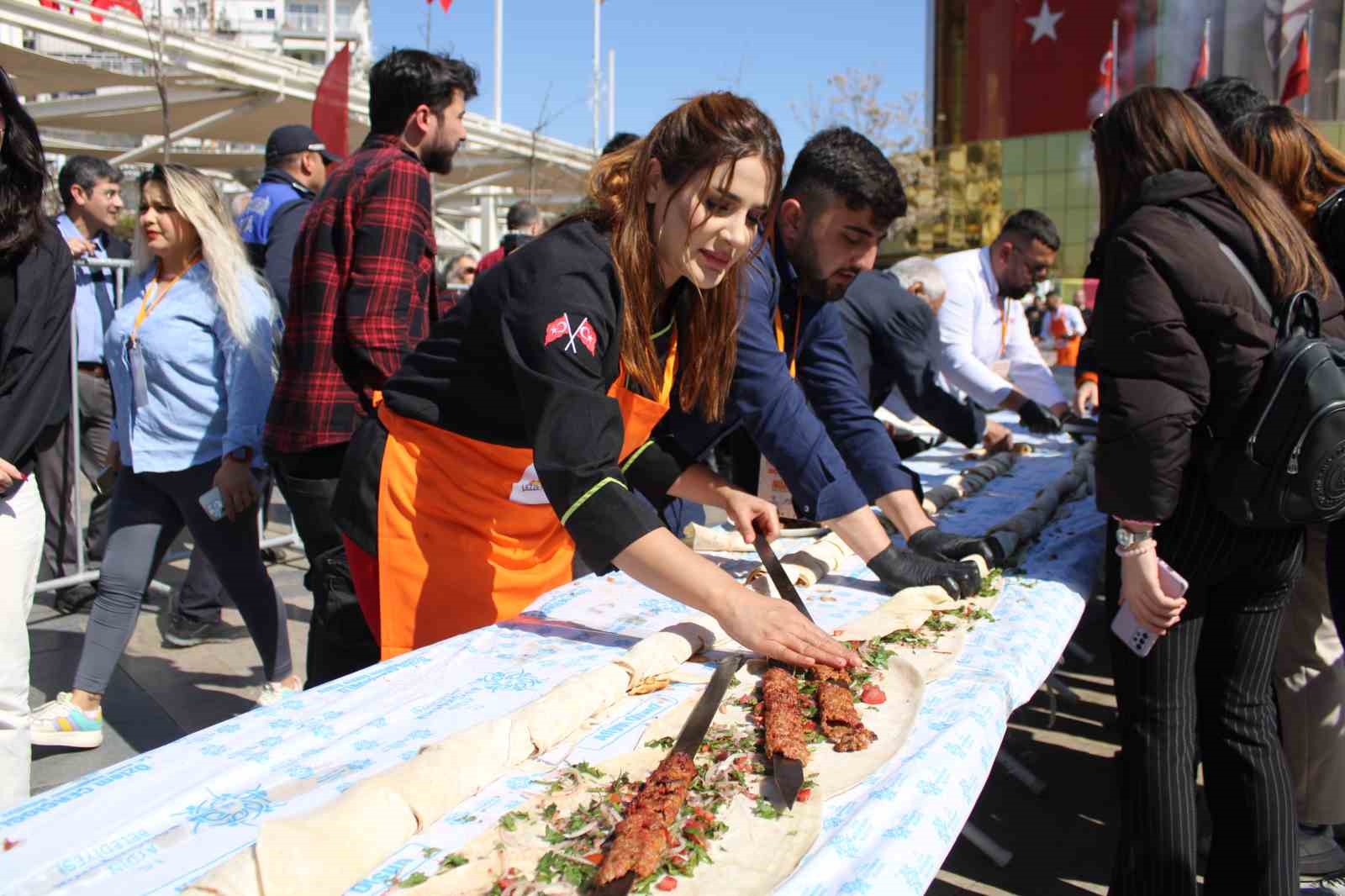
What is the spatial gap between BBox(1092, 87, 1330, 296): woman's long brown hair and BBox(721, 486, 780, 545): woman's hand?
92cm

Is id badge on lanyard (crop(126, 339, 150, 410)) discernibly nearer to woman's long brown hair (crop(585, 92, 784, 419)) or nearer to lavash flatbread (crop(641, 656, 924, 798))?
woman's long brown hair (crop(585, 92, 784, 419))

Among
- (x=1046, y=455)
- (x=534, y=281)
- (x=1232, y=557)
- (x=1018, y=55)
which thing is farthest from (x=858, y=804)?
(x=1018, y=55)

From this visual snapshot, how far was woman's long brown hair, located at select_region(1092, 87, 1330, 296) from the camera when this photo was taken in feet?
6.31

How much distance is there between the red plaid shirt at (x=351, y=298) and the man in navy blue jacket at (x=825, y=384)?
0.77 m

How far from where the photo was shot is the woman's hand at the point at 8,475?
1.88 meters

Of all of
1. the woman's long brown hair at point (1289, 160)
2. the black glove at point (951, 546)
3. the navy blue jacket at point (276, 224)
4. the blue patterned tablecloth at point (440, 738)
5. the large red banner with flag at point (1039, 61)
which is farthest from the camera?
the large red banner with flag at point (1039, 61)

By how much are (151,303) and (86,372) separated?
187cm

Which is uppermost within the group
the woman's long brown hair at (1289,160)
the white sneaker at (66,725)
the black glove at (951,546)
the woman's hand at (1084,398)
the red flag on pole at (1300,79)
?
the red flag on pole at (1300,79)

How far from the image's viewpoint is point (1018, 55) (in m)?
23.1

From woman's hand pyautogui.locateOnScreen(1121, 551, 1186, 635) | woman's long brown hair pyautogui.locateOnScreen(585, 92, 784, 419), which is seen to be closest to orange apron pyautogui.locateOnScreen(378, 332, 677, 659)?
woman's long brown hair pyautogui.locateOnScreen(585, 92, 784, 419)

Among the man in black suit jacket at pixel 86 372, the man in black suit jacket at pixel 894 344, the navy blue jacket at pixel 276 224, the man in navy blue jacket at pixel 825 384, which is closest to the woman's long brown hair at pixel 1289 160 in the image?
the man in navy blue jacket at pixel 825 384

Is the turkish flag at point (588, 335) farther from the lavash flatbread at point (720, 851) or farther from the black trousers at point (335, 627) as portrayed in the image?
the black trousers at point (335, 627)

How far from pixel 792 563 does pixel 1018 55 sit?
2392cm

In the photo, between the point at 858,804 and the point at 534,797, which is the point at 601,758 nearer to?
the point at 534,797
